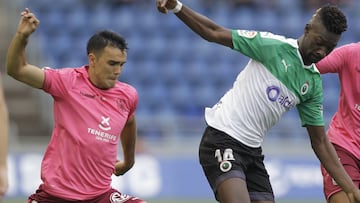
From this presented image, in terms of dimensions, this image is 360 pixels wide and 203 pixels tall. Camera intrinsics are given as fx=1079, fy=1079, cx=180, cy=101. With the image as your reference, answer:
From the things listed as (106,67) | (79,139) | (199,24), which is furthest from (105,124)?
(199,24)

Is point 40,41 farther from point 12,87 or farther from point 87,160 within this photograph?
point 87,160

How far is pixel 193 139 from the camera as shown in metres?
16.3

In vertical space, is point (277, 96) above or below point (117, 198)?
above

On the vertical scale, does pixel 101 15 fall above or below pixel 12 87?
above

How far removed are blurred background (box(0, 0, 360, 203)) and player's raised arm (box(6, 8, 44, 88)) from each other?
24.1ft

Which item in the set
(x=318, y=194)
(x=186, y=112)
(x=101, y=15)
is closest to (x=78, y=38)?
(x=101, y=15)

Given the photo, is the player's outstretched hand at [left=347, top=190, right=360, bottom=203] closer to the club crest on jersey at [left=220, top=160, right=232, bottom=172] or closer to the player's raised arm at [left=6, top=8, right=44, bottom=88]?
the club crest on jersey at [left=220, top=160, right=232, bottom=172]

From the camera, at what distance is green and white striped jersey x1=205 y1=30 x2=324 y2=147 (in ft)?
26.3

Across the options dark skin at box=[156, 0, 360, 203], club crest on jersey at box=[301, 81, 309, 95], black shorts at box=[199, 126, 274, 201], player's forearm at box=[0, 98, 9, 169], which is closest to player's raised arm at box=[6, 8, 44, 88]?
dark skin at box=[156, 0, 360, 203]

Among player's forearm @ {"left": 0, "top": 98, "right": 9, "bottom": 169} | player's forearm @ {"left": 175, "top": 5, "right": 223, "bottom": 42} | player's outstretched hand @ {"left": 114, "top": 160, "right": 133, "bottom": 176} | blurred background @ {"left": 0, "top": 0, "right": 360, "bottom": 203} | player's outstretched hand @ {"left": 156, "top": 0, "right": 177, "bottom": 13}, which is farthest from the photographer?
blurred background @ {"left": 0, "top": 0, "right": 360, "bottom": 203}

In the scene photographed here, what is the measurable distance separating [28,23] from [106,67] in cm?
124

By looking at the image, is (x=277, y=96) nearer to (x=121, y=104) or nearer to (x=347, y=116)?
(x=347, y=116)

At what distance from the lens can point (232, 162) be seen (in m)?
8.05

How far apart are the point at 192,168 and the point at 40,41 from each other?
5.32 meters
